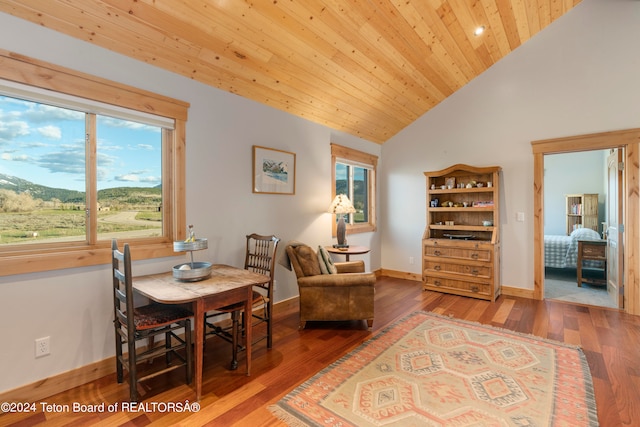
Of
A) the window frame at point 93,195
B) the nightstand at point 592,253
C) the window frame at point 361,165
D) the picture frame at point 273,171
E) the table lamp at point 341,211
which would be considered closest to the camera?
the window frame at point 93,195

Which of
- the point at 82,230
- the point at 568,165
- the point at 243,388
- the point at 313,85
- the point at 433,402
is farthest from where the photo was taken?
the point at 568,165

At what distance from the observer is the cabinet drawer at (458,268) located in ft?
13.4

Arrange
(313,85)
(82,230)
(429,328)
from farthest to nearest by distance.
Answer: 1. (313,85)
2. (429,328)
3. (82,230)

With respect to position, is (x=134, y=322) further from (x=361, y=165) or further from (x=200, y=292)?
(x=361, y=165)

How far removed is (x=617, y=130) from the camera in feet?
11.8

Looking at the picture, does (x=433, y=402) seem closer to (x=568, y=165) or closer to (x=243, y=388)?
(x=243, y=388)

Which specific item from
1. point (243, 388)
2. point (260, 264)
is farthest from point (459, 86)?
point (243, 388)

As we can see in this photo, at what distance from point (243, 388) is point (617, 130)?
479cm

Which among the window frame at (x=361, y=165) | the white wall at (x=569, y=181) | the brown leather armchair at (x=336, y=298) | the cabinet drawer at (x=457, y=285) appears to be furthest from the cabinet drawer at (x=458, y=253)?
the white wall at (x=569, y=181)

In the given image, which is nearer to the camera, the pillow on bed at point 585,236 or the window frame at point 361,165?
the window frame at point 361,165

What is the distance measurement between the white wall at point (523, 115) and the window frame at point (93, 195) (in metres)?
3.69

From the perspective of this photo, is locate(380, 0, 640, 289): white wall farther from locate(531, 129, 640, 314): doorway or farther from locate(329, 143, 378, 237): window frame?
locate(329, 143, 378, 237): window frame

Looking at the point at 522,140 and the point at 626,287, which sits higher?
the point at 522,140

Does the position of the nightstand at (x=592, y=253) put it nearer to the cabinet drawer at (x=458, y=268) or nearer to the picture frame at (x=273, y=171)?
the cabinet drawer at (x=458, y=268)
